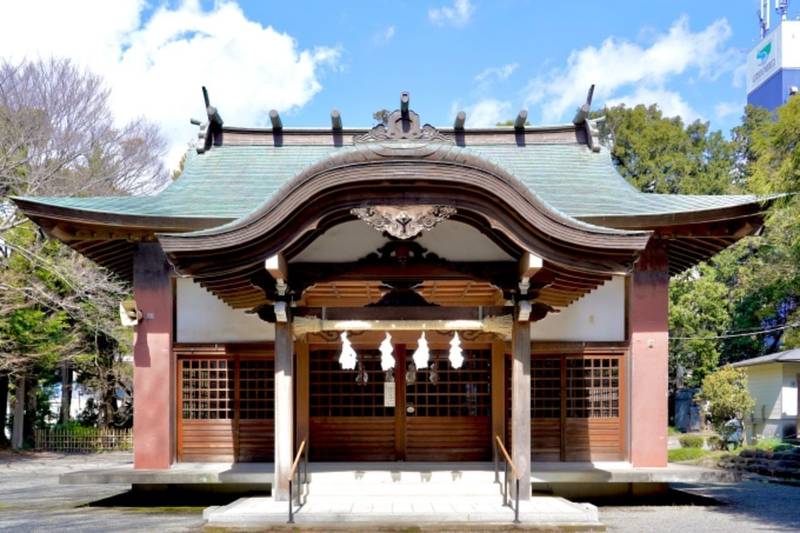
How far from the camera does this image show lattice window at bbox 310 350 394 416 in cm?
1169

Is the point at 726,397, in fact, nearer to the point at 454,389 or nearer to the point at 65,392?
the point at 454,389

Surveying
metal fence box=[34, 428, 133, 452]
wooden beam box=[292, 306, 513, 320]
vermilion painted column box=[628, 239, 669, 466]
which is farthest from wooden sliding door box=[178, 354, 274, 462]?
metal fence box=[34, 428, 133, 452]

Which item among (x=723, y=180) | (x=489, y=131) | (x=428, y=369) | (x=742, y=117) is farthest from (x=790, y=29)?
(x=428, y=369)

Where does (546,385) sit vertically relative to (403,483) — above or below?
above

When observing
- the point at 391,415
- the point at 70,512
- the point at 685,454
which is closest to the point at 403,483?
the point at 391,415

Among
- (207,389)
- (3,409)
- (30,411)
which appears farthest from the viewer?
(30,411)

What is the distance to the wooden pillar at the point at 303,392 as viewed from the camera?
11500 millimetres

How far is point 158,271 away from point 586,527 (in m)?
7.04

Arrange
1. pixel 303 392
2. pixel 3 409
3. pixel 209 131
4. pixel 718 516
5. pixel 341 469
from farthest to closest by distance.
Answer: pixel 3 409
pixel 209 131
pixel 303 392
pixel 341 469
pixel 718 516

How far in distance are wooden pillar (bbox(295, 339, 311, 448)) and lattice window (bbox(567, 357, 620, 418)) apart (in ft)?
13.5

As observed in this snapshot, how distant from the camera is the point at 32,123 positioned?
19.3m

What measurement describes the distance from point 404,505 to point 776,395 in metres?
21.1

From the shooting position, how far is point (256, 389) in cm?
1149

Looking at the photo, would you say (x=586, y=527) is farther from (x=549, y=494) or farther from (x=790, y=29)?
(x=790, y=29)
